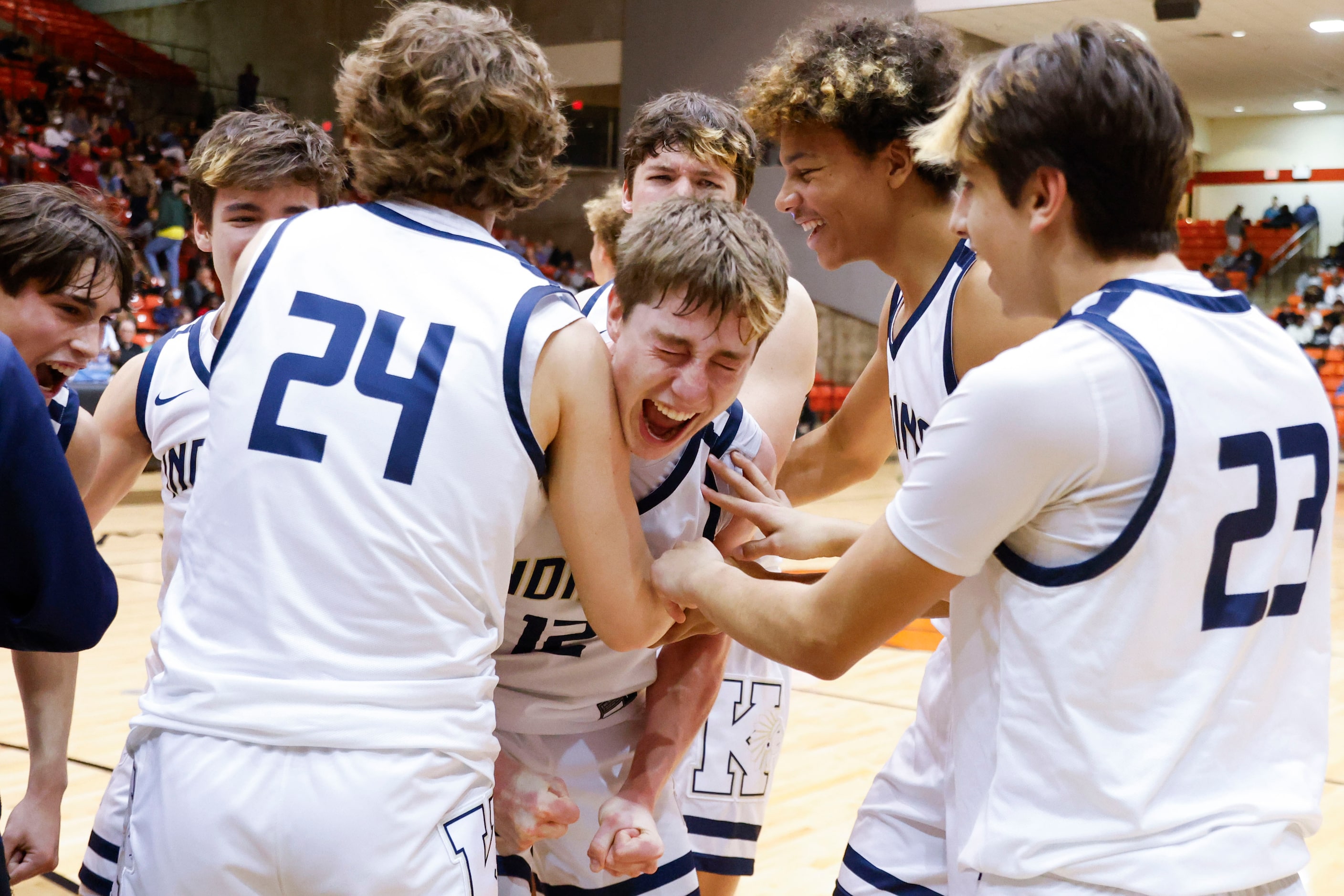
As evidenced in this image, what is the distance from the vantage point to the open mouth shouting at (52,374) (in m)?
2.60

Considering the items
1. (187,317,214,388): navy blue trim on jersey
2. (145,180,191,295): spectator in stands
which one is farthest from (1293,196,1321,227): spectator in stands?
(187,317,214,388): navy blue trim on jersey

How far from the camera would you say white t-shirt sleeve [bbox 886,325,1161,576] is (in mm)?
1507

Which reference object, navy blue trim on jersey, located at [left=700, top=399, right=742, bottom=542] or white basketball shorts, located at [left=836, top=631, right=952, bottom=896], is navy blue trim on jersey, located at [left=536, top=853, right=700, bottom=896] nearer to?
white basketball shorts, located at [left=836, top=631, right=952, bottom=896]

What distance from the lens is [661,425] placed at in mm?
2014

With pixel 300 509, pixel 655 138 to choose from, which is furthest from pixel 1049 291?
pixel 655 138

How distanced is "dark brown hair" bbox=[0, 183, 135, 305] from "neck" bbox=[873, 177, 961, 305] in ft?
5.45

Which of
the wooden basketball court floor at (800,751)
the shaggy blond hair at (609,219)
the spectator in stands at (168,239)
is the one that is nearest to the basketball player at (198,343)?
the shaggy blond hair at (609,219)

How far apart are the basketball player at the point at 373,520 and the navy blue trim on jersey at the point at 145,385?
1.04 meters

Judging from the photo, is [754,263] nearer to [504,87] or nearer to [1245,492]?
[504,87]

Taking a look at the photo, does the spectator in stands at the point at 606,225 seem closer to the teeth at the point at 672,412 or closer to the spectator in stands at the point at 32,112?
the teeth at the point at 672,412

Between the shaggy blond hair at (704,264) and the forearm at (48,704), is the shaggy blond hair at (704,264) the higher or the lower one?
the higher one

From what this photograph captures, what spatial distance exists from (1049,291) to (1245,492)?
37cm

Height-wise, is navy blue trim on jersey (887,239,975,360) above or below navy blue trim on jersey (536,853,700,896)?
above

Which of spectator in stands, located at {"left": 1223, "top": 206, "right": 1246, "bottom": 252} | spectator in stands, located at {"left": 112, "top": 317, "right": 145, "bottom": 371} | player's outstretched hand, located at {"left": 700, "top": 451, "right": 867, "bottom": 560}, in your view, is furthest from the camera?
spectator in stands, located at {"left": 1223, "top": 206, "right": 1246, "bottom": 252}
